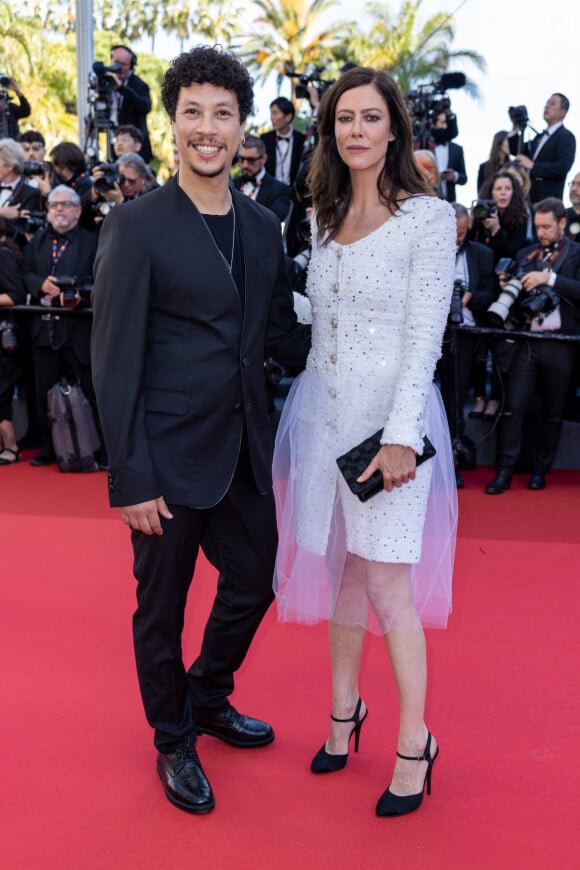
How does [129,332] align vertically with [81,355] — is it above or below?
above

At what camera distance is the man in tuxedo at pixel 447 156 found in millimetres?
6504

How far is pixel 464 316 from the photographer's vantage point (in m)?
5.25

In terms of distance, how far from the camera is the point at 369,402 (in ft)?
6.78

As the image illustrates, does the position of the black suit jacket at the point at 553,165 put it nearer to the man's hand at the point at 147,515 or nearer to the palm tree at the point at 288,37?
the man's hand at the point at 147,515

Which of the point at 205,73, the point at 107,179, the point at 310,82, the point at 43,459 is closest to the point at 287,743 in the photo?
the point at 205,73

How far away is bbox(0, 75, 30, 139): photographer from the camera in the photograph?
7.15 m

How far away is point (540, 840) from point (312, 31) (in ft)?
75.8

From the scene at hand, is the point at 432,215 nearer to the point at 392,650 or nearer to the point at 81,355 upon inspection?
the point at 392,650

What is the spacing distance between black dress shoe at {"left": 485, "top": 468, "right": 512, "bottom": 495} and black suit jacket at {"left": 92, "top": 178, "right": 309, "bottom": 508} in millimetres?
3172

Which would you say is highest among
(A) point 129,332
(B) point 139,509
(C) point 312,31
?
(C) point 312,31

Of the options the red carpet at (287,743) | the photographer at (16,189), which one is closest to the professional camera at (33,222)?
the photographer at (16,189)

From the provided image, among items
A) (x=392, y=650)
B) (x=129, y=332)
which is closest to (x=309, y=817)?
(x=392, y=650)

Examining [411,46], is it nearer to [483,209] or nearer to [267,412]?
[483,209]

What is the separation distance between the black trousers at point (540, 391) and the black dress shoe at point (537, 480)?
0.09 feet
